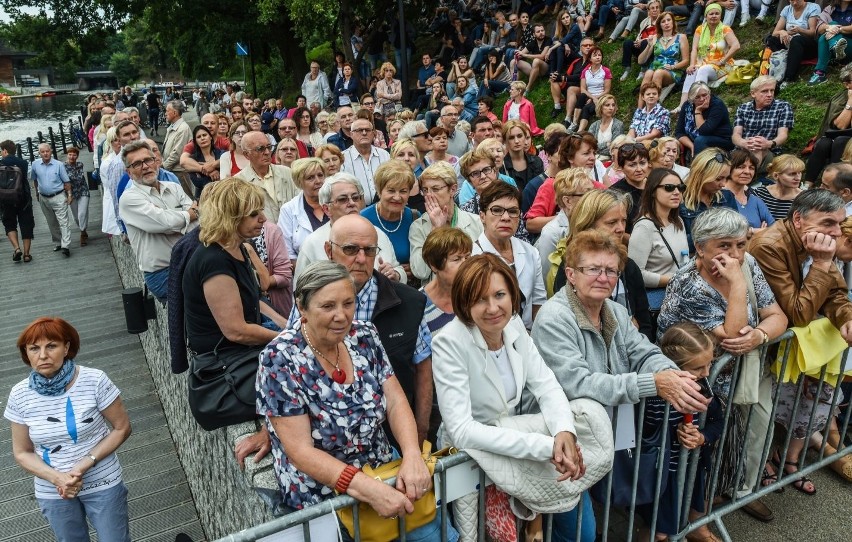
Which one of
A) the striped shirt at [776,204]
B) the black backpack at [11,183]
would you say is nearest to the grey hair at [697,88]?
the striped shirt at [776,204]

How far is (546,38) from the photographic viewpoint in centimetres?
1530

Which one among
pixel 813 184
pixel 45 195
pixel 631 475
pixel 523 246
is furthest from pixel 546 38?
pixel 631 475

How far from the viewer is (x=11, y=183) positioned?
1052 cm

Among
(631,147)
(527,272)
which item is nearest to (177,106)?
(631,147)

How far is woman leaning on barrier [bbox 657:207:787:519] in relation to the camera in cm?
333

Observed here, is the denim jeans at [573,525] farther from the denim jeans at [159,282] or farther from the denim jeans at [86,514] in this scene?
the denim jeans at [159,282]

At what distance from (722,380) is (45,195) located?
1123cm

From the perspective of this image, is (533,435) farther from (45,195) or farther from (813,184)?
(45,195)

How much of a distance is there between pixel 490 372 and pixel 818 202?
2.33 meters

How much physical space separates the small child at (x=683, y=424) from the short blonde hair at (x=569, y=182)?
58.6 inches

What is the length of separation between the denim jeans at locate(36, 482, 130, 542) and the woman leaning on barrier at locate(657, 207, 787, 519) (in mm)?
3579

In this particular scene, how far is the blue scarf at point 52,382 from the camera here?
11.8ft

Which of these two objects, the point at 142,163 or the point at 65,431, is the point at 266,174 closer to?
the point at 142,163

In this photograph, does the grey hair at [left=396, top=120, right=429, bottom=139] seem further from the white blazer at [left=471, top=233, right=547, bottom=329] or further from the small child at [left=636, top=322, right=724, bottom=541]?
the small child at [left=636, top=322, right=724, bottom=541]
